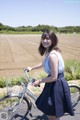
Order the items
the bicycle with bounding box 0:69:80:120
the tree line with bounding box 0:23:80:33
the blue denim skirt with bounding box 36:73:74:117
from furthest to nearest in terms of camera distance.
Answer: the tree line with bounding box 0:23:80:33 < the bicycle with bounding box 0:69:80:120 < the blue denim skirt with bounding box 36:73:74:117

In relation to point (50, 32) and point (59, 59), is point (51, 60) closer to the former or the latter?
point (59, 59)

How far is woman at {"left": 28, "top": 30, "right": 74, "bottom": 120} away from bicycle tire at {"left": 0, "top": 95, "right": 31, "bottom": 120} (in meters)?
0.69

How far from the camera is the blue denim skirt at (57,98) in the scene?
354 cm

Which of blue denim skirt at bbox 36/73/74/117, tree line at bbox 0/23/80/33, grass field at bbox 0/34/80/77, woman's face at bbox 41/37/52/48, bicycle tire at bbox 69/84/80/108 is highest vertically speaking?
woman's face at bbox 41/37/52/48

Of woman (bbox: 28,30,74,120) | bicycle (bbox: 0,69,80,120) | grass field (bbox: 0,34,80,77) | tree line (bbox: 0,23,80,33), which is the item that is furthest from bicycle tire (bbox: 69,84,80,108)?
tree line (bbox: 0,23,80,33)

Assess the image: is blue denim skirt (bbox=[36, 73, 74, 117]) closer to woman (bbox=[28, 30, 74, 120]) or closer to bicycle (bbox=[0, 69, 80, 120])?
woman (bbox=[28, 30, 74, 120])

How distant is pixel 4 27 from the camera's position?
133 metres

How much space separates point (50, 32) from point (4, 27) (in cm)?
13248

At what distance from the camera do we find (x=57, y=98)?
3.55 metres

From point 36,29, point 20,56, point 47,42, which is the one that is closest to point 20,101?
point 47,42

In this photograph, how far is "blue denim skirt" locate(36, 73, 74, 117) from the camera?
354 cm

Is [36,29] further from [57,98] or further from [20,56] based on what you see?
[57,98]

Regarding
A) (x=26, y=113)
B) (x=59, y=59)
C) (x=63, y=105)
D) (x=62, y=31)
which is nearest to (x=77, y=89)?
(x=26, y=113)

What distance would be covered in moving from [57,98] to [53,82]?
0.86 ft
